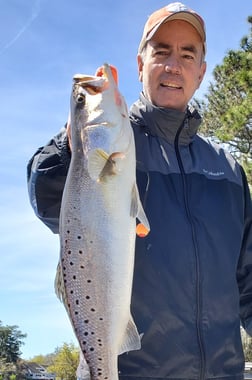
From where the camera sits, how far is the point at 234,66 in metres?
19.3

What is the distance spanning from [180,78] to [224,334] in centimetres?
161

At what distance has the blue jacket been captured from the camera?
3.31m

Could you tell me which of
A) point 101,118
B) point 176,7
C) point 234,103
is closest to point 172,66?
point 176,7

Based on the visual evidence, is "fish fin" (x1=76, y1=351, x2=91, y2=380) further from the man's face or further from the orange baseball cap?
the orange baseball cap

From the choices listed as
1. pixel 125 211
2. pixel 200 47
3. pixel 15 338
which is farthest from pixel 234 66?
pixel 15 338

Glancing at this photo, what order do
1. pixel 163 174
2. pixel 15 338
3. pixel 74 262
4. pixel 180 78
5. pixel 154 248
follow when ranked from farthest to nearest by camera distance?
pixel 15 338
pixel 180 78
pixel 163 174
pixel 154 248
pixel 74 262

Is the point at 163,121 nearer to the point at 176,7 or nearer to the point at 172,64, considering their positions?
the point at 172,64

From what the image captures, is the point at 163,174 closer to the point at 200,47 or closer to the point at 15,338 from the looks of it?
the point at 200,47

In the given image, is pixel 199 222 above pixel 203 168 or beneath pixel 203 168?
beneath

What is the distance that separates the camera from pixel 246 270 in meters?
4.17

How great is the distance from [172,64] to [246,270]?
4.72 feet

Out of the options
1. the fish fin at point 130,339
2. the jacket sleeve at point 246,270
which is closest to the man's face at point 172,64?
the jacket sleeve at point 246,270

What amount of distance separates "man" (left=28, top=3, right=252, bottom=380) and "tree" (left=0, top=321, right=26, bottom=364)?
3280 inches

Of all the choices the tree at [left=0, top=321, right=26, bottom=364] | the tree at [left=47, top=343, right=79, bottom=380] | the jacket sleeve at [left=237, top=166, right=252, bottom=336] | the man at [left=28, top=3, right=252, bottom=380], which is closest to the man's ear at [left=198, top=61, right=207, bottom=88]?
the man at [left=28, top=3, right=252, bottom=380]
